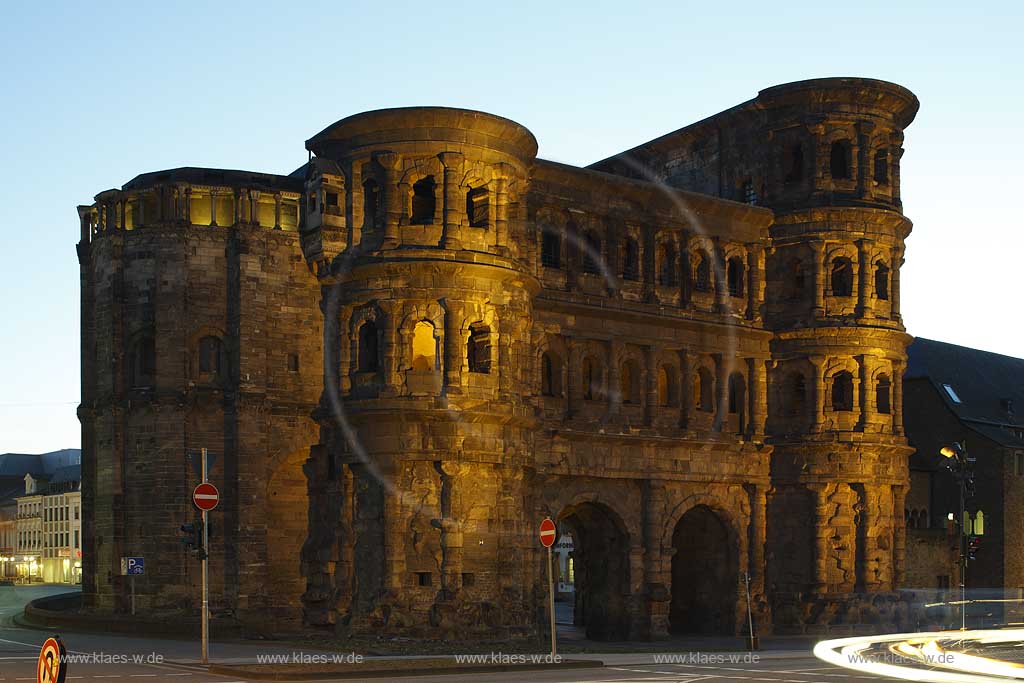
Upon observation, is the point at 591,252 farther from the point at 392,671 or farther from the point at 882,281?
the point at 392,671

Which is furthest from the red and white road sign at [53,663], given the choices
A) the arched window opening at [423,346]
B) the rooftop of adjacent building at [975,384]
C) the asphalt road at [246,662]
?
the rooftop of adjacent building at [975,384]

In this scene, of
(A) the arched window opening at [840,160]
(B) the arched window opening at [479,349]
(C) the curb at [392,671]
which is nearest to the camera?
(C) the curb at [392,671]

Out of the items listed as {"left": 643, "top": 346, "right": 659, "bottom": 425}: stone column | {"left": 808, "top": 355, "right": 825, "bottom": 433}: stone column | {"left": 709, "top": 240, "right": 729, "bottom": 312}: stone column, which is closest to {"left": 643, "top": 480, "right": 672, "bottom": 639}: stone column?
{"left": 643, "top": 346, "right": 659, "bottom": 425}: stone column

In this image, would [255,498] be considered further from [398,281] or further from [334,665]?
[334,665]

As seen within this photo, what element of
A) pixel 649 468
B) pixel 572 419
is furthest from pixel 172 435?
pixel 649 468

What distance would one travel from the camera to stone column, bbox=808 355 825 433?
55.0m

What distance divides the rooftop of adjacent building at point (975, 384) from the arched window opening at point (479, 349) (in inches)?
1503

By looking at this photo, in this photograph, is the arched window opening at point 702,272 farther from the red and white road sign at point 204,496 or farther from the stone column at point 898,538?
the red and white road sign at point 204,496

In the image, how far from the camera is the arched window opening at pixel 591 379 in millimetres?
51000

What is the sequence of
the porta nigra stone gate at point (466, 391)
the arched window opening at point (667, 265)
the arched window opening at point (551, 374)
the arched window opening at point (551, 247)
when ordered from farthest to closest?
1. the arched window opening at point (667, 265)
2. the arched window opening at point (551, 247)
3. the arched window opening at point (551, 374)
4. the porta nigra stone gate at point (466, 391)

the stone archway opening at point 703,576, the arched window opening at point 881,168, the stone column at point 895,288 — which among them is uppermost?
the arched window opening at point 881,168

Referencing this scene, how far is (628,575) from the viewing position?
167 feet

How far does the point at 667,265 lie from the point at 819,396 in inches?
312

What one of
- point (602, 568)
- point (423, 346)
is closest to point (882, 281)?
point (602, 568)
